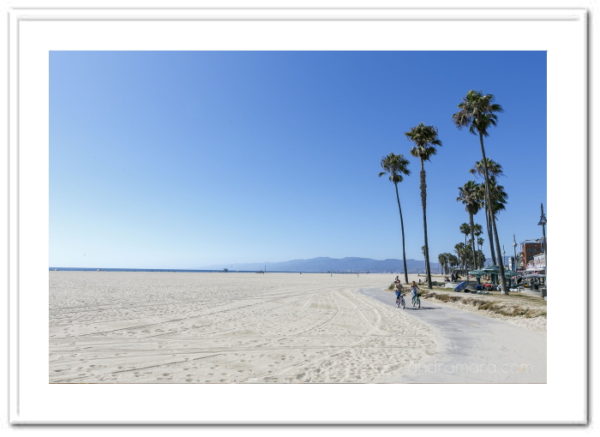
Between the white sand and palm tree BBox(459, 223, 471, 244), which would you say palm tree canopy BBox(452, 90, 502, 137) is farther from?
palm tree BBox(459, 223, 471, 244)

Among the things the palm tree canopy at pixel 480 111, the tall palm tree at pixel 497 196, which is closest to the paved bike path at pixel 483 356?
the palm tree canopy at pixel 480 111

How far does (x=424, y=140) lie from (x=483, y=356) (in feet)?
90.0

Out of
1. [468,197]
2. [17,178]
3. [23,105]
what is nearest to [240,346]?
[17,178]

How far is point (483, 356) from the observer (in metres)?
7.26

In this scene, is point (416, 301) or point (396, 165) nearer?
point (416, 301)

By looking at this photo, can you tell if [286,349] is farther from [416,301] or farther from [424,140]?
[424,140]

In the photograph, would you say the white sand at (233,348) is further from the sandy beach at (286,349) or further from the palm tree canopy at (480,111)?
the palm tree canopy at (480,111)

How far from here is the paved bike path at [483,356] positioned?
228 inches
